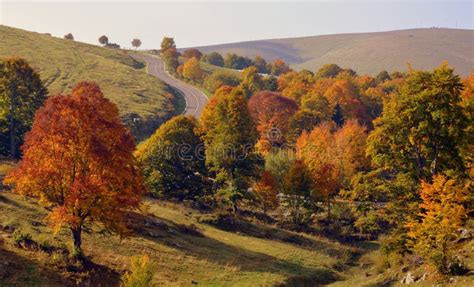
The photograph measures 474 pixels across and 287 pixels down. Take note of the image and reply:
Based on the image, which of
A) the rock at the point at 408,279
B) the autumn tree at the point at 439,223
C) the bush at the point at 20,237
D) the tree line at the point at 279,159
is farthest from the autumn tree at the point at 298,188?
the bush at the point at 20,237

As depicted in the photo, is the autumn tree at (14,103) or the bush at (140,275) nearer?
the bush at (140,275)

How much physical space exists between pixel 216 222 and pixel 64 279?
25.7 meters

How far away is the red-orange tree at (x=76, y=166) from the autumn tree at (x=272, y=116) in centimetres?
6198

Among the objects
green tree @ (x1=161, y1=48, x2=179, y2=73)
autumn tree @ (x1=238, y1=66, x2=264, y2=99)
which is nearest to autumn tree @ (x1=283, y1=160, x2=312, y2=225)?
autumn tree @ (x1=238, y1=66, x2=264, y2=99)

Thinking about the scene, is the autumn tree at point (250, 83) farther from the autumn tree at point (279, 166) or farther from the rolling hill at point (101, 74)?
the autumn tree at point (279, 166)

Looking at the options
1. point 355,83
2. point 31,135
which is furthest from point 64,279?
point 355,83

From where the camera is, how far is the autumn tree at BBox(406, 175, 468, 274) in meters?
28.1

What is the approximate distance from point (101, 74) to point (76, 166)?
381ft

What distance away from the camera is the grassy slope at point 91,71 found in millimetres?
117000

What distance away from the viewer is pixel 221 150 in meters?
58.7

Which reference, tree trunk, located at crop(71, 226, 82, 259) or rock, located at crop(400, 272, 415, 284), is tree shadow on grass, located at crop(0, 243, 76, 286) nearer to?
tree trunk, located at crop(71, 226, 82, 259)

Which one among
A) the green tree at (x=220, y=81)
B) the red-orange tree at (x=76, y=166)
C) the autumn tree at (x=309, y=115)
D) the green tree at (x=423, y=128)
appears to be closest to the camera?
the red-orange tree at (x=76, y=166)

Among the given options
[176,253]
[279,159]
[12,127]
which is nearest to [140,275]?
[176,253]

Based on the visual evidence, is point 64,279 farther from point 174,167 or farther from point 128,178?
point 174,167
